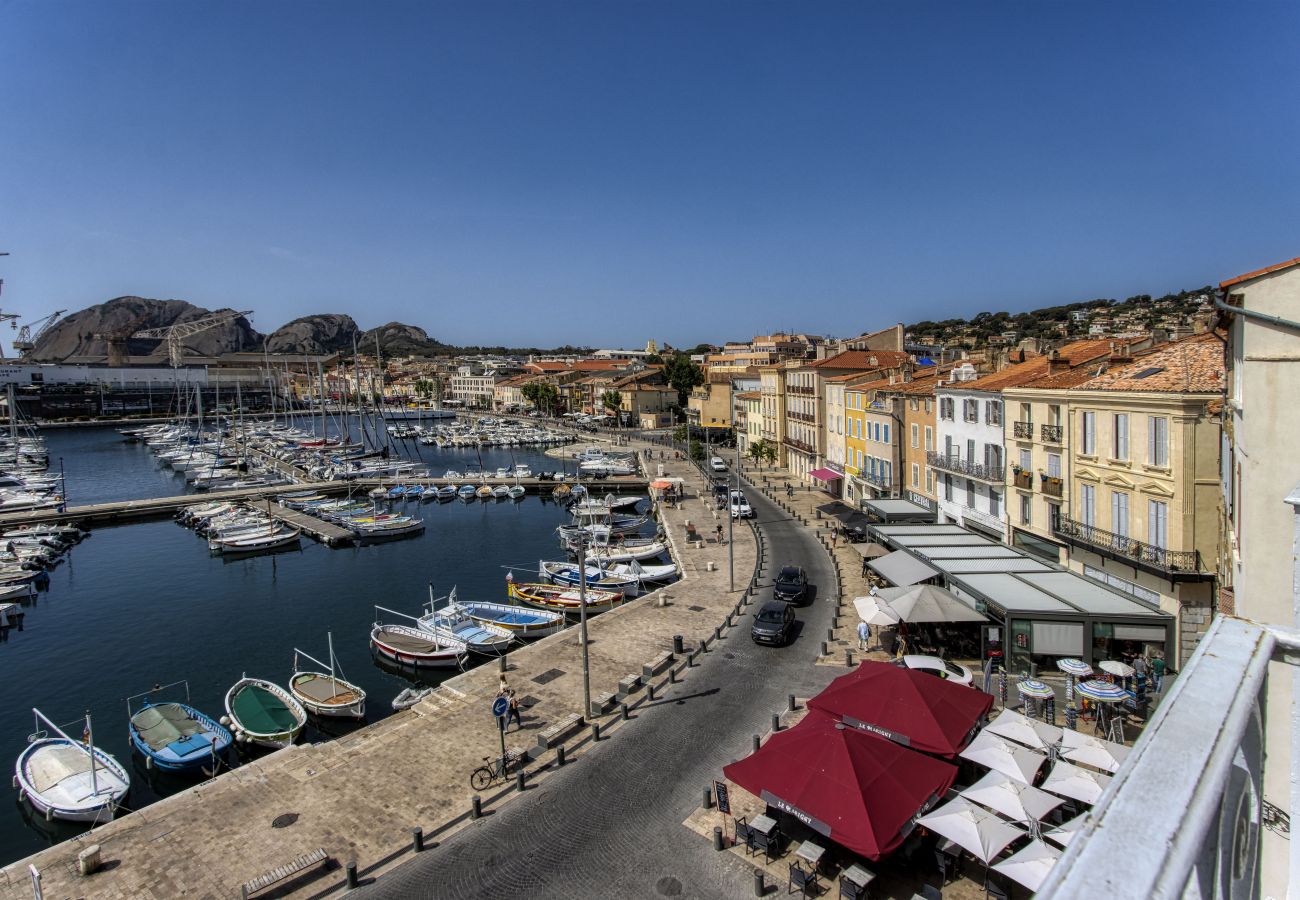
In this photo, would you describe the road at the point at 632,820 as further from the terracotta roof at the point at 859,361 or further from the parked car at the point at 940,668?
the terracotta roof at the point at 859,361

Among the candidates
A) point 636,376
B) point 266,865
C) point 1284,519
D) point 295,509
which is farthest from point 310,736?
point 636,376

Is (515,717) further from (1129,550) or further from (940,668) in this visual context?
(1129,550)

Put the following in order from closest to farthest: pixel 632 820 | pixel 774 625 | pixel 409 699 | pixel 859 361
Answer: pixel 632 820 → pixel 409 699 → pixel 774 625 → pixel 859 361

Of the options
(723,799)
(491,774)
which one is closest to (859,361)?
(723,799)

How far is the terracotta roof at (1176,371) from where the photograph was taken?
20.6 m

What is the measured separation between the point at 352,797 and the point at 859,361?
150 ft

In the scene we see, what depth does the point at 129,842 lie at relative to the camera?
50.2ft

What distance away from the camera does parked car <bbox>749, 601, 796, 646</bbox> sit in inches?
966

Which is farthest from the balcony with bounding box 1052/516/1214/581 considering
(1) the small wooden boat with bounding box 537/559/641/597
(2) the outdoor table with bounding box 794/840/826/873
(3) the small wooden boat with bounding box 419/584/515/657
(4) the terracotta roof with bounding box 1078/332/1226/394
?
(3) the small wooden boat with bounding box 419/584/515/657

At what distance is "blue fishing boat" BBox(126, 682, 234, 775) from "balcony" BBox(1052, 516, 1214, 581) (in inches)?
1090

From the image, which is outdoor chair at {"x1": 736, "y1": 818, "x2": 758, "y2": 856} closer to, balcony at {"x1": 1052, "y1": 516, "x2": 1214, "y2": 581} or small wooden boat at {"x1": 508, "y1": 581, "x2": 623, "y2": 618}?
balcony at {"x1": 1052, "y1": 516, "x2": 1214, "y2": 581}

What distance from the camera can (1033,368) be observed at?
103 feet

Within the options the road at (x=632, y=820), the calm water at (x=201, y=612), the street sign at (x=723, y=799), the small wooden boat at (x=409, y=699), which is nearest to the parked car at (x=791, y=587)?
the road at (x=632, y=820)

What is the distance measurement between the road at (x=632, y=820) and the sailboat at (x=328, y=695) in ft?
33.1
